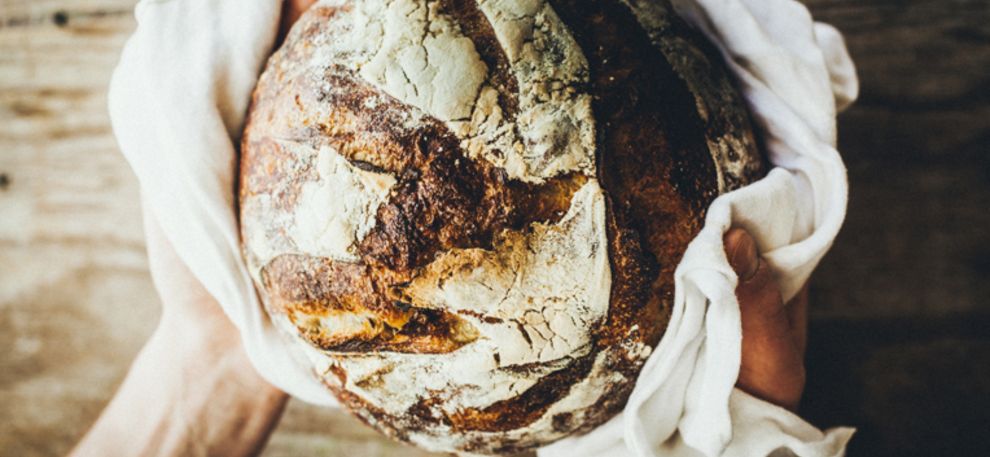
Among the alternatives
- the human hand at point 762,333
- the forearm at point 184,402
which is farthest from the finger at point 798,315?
the forearm at point 184,402

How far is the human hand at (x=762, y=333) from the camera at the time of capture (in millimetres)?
567

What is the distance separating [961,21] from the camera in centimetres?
93

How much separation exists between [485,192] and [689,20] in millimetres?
339

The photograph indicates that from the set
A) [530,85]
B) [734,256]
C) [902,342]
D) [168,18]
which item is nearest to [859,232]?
[902,342]

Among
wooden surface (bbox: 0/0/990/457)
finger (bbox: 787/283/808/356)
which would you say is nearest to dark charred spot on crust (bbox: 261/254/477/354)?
finger (bbox: 787/283/808/356)

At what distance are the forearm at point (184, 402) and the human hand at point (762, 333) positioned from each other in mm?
663

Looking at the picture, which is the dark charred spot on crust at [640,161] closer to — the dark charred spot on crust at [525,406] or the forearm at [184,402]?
the dark charred spot on crust at [525,406]

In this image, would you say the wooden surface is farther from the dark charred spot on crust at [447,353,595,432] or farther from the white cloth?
the dark charred spot on crust at [447,353,595,432]

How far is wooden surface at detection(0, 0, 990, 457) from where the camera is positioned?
94 cm

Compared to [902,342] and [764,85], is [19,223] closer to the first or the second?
[764,85]

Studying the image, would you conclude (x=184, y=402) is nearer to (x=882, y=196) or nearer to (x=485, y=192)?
(x=485, y=192)

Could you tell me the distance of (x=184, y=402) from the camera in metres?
0.93

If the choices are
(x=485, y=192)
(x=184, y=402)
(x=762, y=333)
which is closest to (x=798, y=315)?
(x=762, y=333)

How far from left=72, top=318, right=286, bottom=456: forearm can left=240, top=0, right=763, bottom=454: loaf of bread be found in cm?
42
